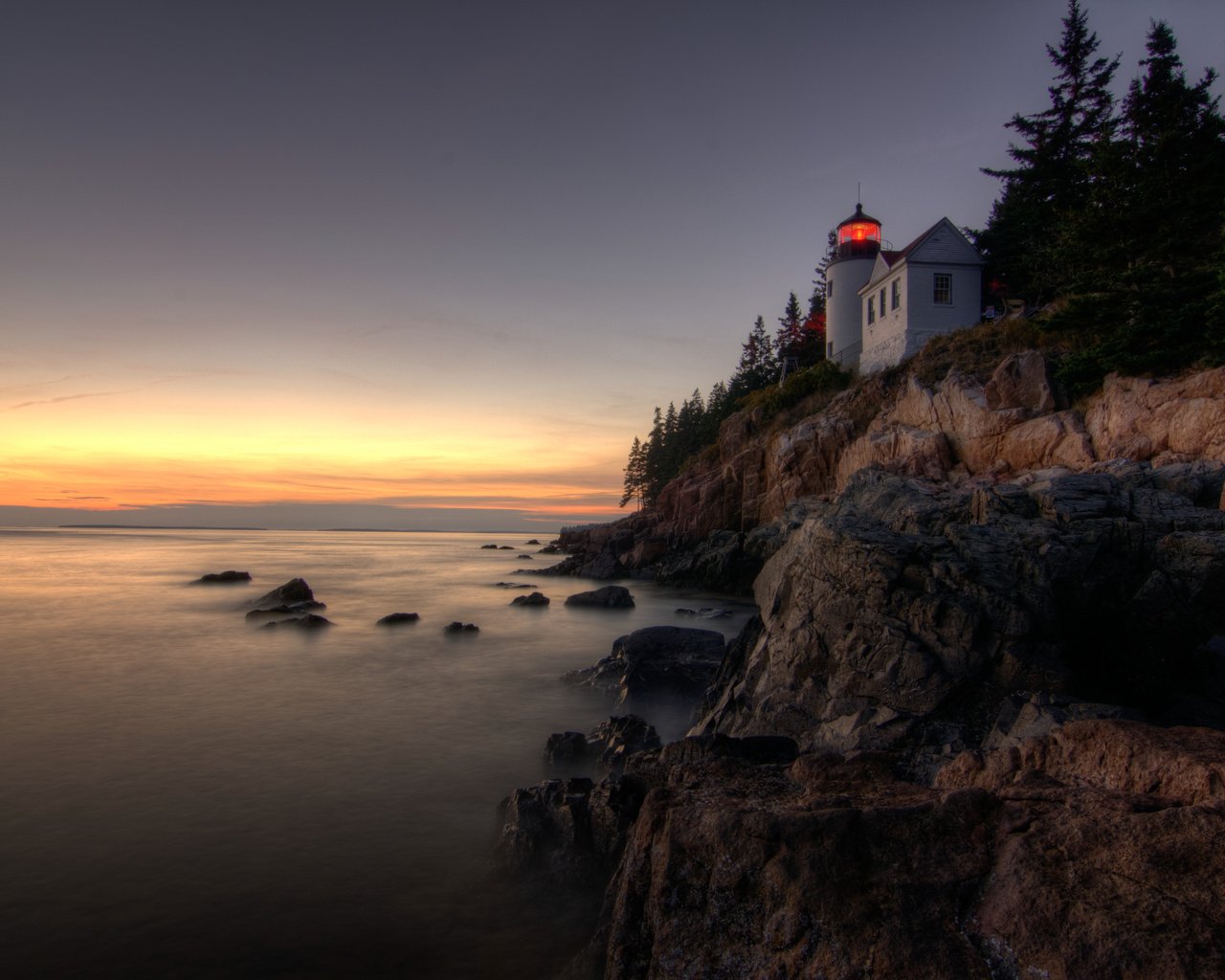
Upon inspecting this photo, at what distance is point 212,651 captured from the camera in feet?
58.5

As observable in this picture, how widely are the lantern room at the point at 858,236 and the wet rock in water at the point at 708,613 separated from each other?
2696 cm

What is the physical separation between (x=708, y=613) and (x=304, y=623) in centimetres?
1355

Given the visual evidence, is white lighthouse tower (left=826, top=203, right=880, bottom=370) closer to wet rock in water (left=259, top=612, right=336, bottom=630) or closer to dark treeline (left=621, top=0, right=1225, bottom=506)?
dark treeline (left=621, top=0, right=1225, bottom=506)

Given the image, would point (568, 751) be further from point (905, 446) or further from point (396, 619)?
point (905, 446)

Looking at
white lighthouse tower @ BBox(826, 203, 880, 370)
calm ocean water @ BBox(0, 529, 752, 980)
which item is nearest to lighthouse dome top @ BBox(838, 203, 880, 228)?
white lighthouse tower @ BBox(826, 203, 880, 370)

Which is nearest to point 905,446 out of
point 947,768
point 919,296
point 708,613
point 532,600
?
point 708,613

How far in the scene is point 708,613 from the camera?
23.8 metres

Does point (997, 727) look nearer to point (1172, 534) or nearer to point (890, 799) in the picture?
point (890, 799)

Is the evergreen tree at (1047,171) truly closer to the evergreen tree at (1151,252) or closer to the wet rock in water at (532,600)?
the evergreen tree at (1151,252)

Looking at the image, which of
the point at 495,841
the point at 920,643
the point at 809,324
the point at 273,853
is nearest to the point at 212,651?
the point at 273,853

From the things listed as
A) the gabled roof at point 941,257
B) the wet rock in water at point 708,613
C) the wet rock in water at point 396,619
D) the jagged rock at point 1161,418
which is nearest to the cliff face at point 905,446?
the jagged rock at point 1161,418

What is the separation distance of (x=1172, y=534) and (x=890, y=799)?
8.65 meters

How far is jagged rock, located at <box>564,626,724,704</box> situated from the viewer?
481 inches

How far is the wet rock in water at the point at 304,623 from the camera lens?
21.1 metres
